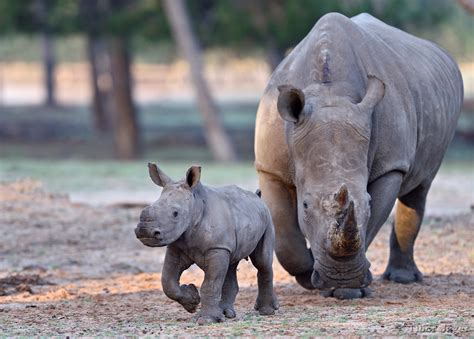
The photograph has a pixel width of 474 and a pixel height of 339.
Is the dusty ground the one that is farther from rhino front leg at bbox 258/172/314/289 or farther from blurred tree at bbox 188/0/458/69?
blurred tree at bbox 188/0/458/69

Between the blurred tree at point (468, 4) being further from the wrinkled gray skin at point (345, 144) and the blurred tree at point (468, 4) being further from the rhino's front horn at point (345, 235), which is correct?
the rhino's front horn at point (345, 235)

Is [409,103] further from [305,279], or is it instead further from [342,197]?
[342,197]

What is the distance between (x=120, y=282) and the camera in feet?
31.4

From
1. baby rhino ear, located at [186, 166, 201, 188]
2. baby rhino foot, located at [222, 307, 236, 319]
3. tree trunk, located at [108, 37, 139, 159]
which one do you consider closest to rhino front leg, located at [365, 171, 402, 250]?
baby rhino foot, located at [222, 307, 236, 319]

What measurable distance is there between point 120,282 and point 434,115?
2749mm

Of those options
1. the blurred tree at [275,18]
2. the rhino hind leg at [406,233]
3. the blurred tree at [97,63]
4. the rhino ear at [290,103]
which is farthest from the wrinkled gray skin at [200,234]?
the blurred tree at [97,63]

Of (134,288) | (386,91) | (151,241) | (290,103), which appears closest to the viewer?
(151,241)

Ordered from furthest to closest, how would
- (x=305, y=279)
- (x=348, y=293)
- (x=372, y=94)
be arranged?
(x=305, y=279), (x=348, y=293), (x=372, y=94)

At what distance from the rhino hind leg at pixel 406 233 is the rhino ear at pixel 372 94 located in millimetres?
2159

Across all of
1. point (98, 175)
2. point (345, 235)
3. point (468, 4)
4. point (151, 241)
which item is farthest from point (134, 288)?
point (98, 175)

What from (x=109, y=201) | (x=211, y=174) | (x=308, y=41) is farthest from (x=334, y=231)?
(x=211, y=174)

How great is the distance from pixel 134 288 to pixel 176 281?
2.33 m

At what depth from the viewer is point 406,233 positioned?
32.8ft

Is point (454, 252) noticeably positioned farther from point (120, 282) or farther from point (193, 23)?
point (193, 23)
